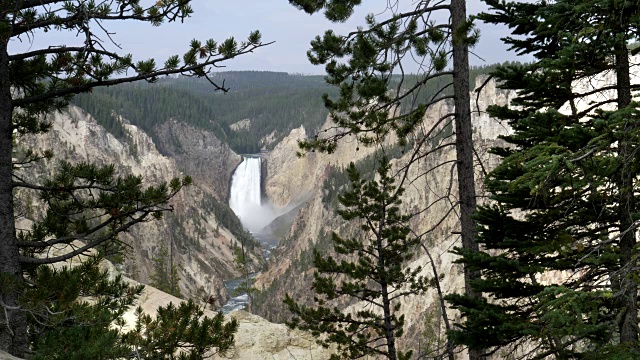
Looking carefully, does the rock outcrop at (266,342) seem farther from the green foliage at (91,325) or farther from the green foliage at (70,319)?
the green foliage at (70,319)

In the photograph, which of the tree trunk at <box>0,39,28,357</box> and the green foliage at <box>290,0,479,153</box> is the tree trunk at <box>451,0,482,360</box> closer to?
the green foliage at <box>290,0,479,153</box>

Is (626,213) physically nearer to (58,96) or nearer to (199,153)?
(58,96)

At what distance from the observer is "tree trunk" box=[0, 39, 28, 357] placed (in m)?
5.50

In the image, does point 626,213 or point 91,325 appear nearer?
point 626,213

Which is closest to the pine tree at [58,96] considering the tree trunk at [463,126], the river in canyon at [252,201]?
the tree trunk at [463,126]

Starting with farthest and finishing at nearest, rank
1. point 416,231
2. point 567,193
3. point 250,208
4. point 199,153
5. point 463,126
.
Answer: point 250,208 → point 199,153 → point 416,231 → point 463,126 → point 567,193

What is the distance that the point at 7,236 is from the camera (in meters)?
5.61

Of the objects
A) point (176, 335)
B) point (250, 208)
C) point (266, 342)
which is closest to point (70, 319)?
point (176, 335)

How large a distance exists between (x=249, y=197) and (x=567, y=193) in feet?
541

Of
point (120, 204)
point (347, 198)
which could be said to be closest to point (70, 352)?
point (120, 204)

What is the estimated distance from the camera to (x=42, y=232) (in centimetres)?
671

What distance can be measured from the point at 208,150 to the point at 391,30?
6373 inches

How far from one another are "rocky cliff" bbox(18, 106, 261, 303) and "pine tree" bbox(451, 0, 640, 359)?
77686mm

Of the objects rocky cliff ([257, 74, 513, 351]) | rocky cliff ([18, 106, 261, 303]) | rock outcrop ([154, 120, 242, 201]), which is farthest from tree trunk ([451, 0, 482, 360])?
rock outcrop ([154, 120, 242, 201])
